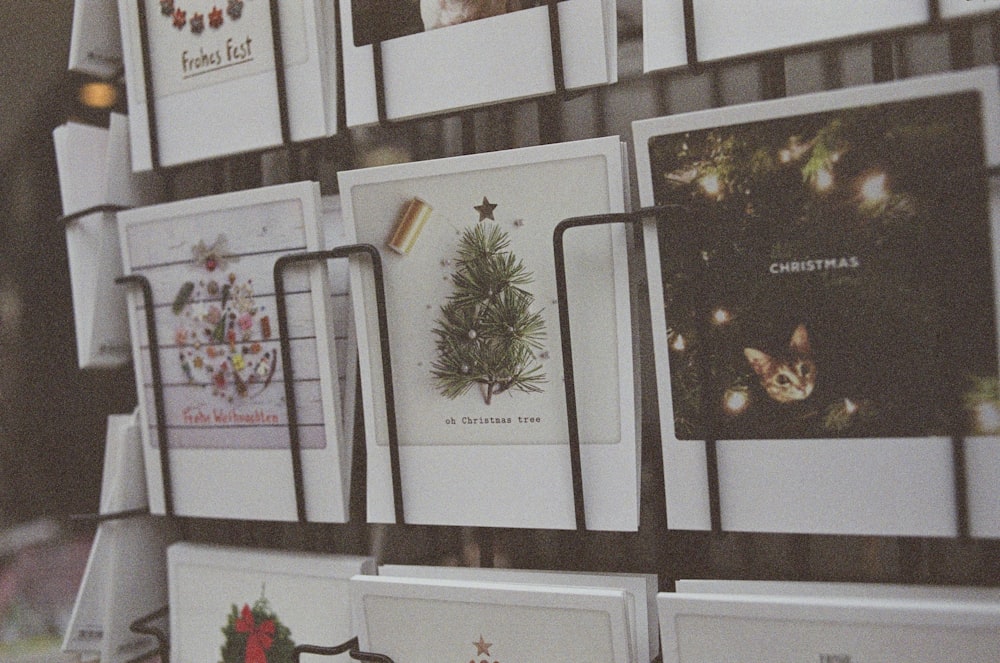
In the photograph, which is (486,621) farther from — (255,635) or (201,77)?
(201,77)

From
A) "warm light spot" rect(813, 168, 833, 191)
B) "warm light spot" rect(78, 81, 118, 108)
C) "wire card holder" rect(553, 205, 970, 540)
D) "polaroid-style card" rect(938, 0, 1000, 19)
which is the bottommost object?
"wire card holder" rect(553, 205, 970, 540)

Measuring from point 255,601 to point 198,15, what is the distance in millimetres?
432

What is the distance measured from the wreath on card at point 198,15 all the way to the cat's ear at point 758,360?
413mm

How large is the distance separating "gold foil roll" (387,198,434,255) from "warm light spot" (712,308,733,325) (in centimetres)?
18

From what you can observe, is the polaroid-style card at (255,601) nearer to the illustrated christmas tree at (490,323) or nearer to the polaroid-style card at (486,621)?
the polaroid-style card at (486,621)

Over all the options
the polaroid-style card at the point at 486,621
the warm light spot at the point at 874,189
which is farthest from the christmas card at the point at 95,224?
the warm light spot at the point at 874,189

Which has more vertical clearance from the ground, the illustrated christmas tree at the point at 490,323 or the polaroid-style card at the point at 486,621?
the illustrated christmas tree at the point at 490,323

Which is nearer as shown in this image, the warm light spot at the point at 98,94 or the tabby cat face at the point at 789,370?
the tabby cat face at the point at 789,370

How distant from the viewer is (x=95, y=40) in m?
0.62

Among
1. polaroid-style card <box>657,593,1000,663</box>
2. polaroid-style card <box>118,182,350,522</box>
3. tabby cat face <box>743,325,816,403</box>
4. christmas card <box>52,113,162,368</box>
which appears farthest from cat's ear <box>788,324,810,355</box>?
christmas card <box>52,113,162,368</box>

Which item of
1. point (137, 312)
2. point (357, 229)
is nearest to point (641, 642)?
point (357, 229)

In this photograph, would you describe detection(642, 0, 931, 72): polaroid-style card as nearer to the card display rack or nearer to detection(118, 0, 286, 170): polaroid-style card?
the card display rack

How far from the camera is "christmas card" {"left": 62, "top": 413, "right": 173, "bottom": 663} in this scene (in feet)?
2.01

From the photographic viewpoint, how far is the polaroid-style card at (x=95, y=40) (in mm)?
614
